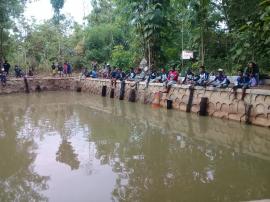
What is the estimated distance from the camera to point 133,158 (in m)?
10.2

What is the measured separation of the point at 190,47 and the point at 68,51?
16562mm

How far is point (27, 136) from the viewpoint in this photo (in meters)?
13.3

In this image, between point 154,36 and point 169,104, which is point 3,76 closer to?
point 154,36

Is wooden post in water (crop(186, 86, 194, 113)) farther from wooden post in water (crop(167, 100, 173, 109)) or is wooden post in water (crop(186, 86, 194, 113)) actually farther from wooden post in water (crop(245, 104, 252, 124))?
wooden post in water (crop(245, 104, 252, 124))

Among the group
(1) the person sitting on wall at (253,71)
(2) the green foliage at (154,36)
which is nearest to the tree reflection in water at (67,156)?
(2) the green foliage at (154,36)

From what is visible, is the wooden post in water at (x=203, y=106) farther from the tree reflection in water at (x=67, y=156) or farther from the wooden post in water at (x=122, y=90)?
the wooden post in water at (x=122, y=90)

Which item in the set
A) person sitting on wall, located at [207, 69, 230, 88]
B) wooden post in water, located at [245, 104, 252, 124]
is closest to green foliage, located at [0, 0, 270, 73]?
person sitting on wall, located at [207, 69, 230, 88]

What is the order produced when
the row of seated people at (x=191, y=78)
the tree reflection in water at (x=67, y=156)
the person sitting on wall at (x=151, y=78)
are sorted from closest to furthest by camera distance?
the tree reflection in water at (x=67, y=156) → the row of seated people at (x=191, y=78) → the person sitting on wall at (x=151, y=78)

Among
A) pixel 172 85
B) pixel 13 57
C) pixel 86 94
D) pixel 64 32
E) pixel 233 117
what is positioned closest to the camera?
pixel 233 117

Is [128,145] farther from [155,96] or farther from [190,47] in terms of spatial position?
[190,47]

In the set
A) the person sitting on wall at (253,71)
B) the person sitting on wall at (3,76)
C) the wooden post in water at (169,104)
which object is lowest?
the wooden post in water at (169,104)

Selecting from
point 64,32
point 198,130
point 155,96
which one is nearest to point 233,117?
point 198,130

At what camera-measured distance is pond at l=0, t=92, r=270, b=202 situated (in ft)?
25.2

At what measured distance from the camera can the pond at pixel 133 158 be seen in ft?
25.2
